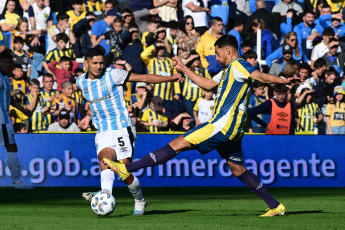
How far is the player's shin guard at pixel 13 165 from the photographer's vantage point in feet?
39.8

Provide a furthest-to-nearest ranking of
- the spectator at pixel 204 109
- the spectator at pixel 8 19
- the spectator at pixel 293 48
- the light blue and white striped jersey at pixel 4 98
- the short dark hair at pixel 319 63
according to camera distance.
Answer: the spectator at pixel 293 48 → the short dark hair at pixel 319 63 → the spectator at pixel 8 19 → the spectator at pixel 204 109 → the light blue and white striped jersey at pixel 4 98

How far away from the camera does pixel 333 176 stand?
13.5m

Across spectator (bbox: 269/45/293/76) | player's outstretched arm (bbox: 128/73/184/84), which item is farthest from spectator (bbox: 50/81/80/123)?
player's outstretched arm (bbox: 128/73/184/84)

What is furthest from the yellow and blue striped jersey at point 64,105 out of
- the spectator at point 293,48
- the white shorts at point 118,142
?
the white shorts at point 118,142

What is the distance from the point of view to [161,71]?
15508 millimetres

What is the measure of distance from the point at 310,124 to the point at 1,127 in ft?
22.5

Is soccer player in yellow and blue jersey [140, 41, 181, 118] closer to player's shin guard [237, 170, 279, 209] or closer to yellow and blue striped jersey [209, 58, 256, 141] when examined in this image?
player's shin guard [237, 170, 279, 209]

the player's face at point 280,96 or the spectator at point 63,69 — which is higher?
the spectator at point 63,69

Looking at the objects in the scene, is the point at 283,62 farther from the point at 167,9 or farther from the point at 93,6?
the point at 93,6

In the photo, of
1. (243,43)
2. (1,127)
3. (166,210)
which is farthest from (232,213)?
Result: (243,43)

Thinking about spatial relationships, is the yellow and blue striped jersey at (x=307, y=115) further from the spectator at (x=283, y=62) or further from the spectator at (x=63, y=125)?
the spectator at (x=63, y=125)

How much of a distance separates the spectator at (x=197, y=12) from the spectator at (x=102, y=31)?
6.39 feet

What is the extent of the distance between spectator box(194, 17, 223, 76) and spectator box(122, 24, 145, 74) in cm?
154

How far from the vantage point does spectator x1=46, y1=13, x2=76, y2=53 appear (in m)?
16.3
